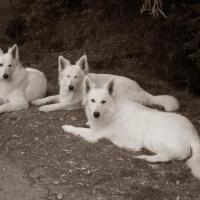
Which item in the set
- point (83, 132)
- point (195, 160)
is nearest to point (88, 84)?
point (83, 132)

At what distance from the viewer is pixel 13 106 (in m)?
8.27

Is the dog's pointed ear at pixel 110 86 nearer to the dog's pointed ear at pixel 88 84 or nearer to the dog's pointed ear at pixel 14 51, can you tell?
the dog's pointed ear at pixel 88 84

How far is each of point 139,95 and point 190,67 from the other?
1354 millimetres

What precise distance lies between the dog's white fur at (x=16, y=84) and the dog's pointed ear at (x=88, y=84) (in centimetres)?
153

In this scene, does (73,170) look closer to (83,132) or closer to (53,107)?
(83,132)

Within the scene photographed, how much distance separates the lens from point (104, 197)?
5.61 metres

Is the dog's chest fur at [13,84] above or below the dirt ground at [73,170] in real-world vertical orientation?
above

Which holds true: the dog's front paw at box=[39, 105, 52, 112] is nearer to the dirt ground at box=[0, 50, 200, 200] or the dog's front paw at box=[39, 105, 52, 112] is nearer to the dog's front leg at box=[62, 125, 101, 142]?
the dirt ground at box=[0, 50, 200, 200]

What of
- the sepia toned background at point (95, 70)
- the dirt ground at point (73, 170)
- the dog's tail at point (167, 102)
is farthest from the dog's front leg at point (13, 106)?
the dog's tail at point (167, 102)

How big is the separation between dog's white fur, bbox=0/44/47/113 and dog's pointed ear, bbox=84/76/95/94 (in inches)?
60.1

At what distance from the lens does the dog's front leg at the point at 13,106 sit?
817cm

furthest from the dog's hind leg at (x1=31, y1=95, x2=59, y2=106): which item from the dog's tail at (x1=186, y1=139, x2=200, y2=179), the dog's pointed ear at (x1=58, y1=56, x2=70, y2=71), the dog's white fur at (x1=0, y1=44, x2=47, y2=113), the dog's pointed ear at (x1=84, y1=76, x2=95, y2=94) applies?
the dog's tail at (x1=186, y1=139, x2=200, y2=179)

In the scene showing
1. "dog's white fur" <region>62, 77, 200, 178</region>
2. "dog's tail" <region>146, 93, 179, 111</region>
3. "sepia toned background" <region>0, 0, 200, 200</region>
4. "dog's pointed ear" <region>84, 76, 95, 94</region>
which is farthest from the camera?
"dog's tail" <region>146, 93, 179, 111</region>

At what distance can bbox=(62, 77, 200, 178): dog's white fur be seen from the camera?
6.29 metres
